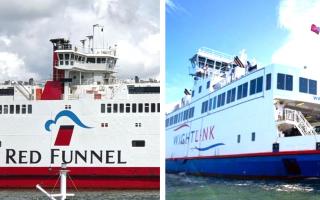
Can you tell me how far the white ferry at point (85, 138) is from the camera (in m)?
14.5

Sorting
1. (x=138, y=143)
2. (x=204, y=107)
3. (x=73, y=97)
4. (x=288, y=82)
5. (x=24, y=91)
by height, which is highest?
(x=24, y=91)

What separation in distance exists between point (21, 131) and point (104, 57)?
337 centimetres

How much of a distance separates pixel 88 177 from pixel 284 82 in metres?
10.3

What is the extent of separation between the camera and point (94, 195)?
43.1ft

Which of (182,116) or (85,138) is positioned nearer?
(182,116)

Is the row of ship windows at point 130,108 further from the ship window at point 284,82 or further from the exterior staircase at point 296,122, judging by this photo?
the ship window at point 284,82

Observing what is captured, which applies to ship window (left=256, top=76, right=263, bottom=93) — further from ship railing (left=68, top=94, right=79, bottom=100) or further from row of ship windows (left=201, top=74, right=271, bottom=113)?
ship railing (left=68, top=94, right=79, bottom=100)

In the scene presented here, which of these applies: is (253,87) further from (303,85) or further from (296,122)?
(296,122)

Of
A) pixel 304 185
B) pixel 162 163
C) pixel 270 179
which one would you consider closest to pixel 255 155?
pixel 270 179

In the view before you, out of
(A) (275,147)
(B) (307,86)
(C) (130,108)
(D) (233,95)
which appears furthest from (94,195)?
(B) (307,86)

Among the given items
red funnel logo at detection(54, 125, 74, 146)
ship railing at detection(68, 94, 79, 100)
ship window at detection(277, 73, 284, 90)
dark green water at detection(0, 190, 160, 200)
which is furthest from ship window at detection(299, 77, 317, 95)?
ship railing at detection(68, 94, 79, 100)

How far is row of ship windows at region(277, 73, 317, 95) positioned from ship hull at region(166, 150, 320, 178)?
70 centimetres

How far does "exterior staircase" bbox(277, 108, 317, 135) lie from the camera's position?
17.5 feet

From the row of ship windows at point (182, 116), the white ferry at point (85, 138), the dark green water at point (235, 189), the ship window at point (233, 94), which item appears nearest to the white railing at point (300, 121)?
the ship window at point (233, 94)
